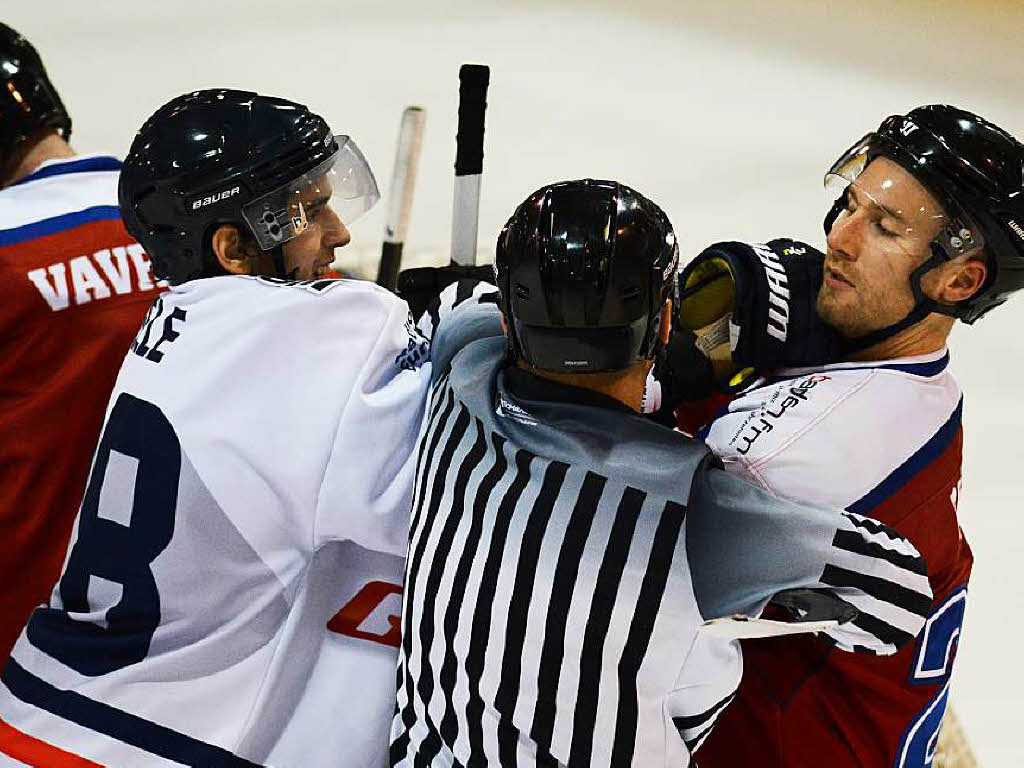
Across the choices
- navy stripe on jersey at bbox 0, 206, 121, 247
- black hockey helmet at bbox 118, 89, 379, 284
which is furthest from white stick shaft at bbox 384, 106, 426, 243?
black hockey helmet at bbox 118, 89, 379, 284

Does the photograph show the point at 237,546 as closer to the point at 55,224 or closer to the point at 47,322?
the point at 47,322

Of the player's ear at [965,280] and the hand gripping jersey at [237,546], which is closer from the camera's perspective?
the hand gripping jersey at [237,546]

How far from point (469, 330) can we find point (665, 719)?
18.6 inches

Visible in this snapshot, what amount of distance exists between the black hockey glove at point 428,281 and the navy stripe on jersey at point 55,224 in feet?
1.35

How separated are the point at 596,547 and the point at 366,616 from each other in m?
0.41

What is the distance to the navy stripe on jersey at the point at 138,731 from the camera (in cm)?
128

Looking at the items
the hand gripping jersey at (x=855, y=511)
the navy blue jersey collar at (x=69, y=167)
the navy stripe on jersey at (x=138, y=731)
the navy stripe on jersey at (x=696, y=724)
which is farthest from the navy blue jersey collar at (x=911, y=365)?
the navy blue jersey collar at (x=69, y=167)

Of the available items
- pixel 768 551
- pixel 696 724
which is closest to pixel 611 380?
pixel 768 551

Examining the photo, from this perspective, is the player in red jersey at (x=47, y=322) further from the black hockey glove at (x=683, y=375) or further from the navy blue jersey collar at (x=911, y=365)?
the navy blue jersey collar at (x=911, y=365)

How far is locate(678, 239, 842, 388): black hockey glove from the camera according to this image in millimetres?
1480

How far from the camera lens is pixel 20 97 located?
1.74 meters

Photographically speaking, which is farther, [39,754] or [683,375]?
[683,375]

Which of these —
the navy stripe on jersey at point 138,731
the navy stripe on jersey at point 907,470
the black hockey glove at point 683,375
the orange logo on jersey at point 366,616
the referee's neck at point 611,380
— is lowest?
the navy stripe on jersey at point 138,731

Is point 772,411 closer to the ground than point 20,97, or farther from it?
closer to the ground
